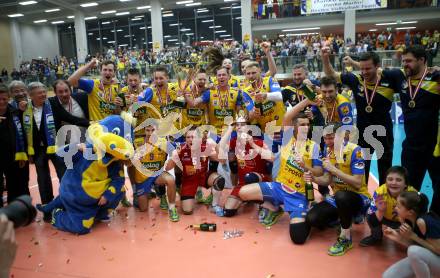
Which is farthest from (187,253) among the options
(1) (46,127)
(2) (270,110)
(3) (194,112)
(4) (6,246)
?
(4) (6,246)

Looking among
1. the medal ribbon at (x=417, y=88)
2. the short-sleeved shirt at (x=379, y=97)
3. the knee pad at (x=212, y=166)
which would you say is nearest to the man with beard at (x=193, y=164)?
→ the knee pad at (x=212, y=166)

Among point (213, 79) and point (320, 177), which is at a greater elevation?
point (213, 79)

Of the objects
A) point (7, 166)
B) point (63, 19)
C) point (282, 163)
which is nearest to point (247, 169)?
point (282, 163)

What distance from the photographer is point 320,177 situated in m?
4.14

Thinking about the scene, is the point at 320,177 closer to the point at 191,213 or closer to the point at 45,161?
the point at 191,213

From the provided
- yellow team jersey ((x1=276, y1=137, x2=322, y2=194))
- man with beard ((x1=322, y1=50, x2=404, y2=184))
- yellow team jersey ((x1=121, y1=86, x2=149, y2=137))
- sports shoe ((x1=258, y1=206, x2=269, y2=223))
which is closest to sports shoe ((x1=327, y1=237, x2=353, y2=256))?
yellow team jersey ((x1=276, y1=137, x2=322, y2=194))

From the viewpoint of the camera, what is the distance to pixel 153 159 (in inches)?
202

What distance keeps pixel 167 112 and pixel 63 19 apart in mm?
27092

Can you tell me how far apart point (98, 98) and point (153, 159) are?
131 cm

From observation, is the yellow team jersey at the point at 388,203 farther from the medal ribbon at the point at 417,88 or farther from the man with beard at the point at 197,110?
the man with beard at the point at 197,110

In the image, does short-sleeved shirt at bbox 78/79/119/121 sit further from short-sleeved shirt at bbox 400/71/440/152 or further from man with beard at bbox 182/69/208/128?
short-sleeved shirt at bbox 400/71/440/152

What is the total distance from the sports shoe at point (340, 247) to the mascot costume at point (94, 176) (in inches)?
96.4

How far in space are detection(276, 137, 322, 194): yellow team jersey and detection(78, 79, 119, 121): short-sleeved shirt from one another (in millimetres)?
2634

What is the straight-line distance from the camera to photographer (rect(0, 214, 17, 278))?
1.35 m
